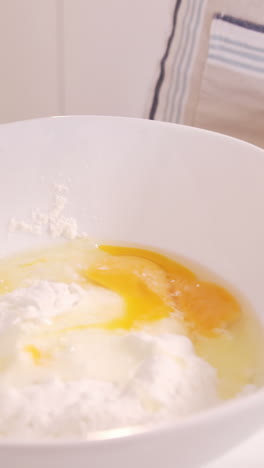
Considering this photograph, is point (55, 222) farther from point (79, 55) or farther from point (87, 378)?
point (79, 55)

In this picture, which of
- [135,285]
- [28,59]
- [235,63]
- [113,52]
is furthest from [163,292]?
[28,59]

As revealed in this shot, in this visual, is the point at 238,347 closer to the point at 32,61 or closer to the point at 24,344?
the point at 24,344

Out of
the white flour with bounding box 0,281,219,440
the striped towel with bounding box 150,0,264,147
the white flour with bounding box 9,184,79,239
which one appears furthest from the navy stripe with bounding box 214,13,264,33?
the white flour with bounding box 0,281,219,440

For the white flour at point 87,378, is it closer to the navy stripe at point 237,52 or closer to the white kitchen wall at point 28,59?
the navy stripe at point 237,52

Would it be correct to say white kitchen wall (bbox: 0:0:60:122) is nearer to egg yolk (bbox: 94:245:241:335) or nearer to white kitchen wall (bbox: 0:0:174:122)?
white kitchen wall (bbox: 0:0:174:122)

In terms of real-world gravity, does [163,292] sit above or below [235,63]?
below

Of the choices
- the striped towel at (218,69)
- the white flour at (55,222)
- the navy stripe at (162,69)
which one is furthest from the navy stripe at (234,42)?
the white flour at (55,222)
